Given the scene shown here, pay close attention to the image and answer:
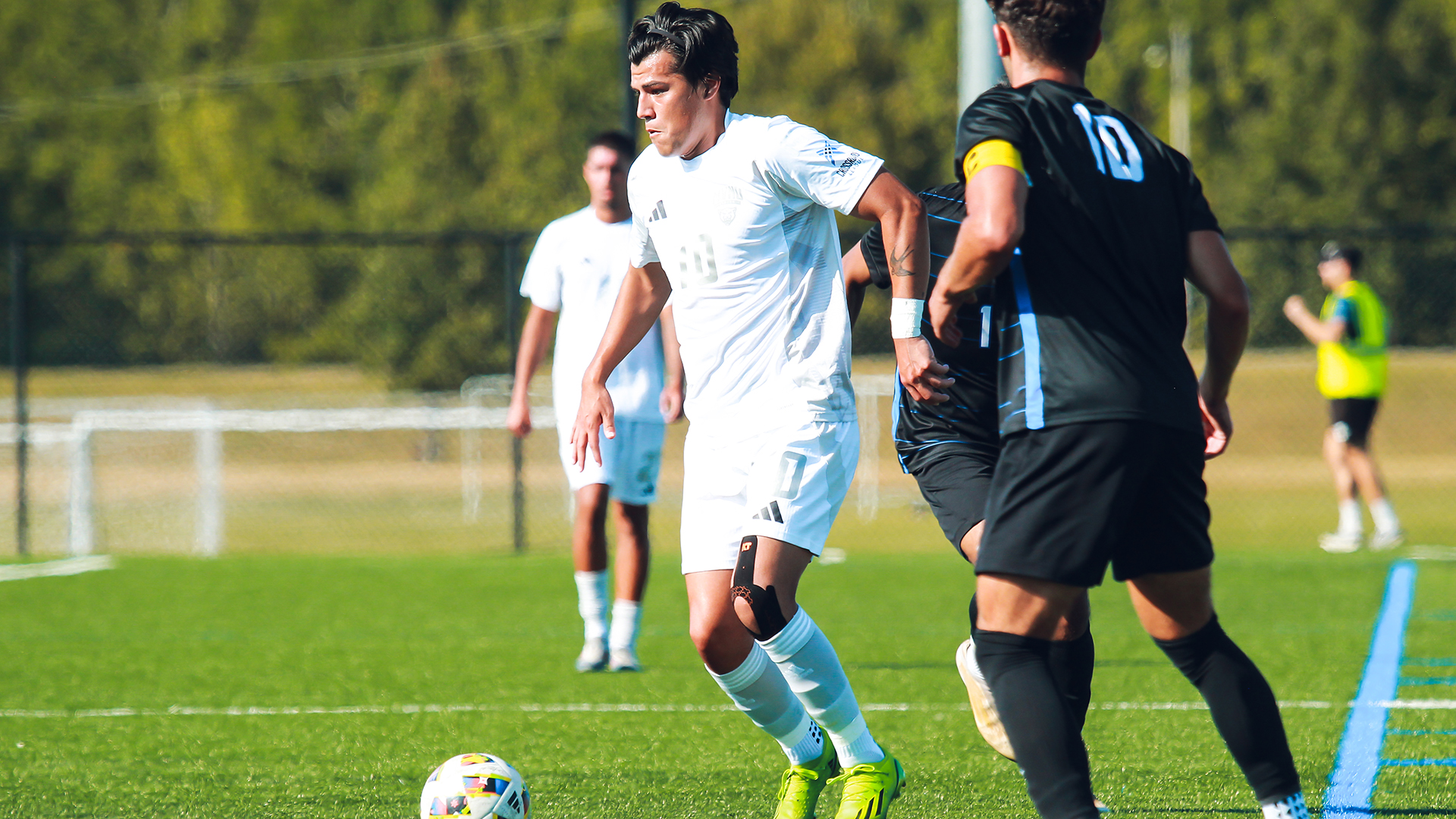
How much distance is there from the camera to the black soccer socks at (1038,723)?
2.57 meters

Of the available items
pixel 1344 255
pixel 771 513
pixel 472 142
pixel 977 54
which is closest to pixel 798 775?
pixel 771 513

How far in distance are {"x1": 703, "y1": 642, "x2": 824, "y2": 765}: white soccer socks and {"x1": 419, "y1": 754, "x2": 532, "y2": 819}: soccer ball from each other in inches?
21.0

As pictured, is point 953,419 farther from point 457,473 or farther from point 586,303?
point 457,473

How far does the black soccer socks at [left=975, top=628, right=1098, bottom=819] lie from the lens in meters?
2.57

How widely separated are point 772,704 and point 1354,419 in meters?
8.58

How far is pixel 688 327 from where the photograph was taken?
3.53m

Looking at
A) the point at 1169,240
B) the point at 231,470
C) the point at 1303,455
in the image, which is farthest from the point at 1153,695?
the point at 231,470

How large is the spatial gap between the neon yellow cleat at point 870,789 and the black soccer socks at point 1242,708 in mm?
867

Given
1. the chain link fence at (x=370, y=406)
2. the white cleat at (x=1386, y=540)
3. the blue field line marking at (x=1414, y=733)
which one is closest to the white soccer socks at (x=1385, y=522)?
the white cleat at (x=1386, y=540)

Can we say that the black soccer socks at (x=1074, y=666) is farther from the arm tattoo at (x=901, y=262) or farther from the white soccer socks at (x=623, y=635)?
the white soccer socks at (x=623, y=635)

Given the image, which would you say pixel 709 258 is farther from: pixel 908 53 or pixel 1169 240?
pixel 908 53

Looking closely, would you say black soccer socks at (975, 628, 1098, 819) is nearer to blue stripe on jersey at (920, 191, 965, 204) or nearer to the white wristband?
the white wristband

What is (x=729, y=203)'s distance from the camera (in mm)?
3459

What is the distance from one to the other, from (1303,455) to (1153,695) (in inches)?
750
